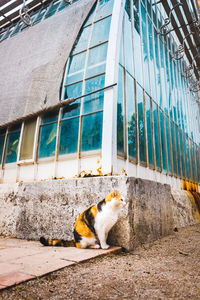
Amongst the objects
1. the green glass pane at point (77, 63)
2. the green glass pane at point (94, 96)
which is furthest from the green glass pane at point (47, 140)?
the green glass pane at point (77, 63)

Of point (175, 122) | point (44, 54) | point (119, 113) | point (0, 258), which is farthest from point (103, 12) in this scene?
point (0, 258)

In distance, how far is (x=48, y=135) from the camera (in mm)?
4188

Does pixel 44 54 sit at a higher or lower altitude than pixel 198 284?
higher

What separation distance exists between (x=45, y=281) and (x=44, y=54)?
4769mm

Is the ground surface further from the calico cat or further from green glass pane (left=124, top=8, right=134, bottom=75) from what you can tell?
green glass pane (left=124, top=8, right=134, bottom=75)

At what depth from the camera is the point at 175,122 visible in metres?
7.26

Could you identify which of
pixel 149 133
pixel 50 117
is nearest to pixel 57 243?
pixel 50 117

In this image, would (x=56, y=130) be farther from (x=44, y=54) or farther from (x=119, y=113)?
(x=44, y=54)

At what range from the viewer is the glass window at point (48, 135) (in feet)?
13.4

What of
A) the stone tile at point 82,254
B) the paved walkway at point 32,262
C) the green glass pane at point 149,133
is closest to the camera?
the paved walkway at point 32,262

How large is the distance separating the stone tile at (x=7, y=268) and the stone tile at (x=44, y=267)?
0.06 meters

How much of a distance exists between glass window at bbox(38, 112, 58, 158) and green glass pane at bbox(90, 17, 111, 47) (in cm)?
182

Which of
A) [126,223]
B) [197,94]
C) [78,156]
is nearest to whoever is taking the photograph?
[126,223]

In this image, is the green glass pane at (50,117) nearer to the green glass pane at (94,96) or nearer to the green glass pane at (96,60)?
the green glass pane at (94,96)
